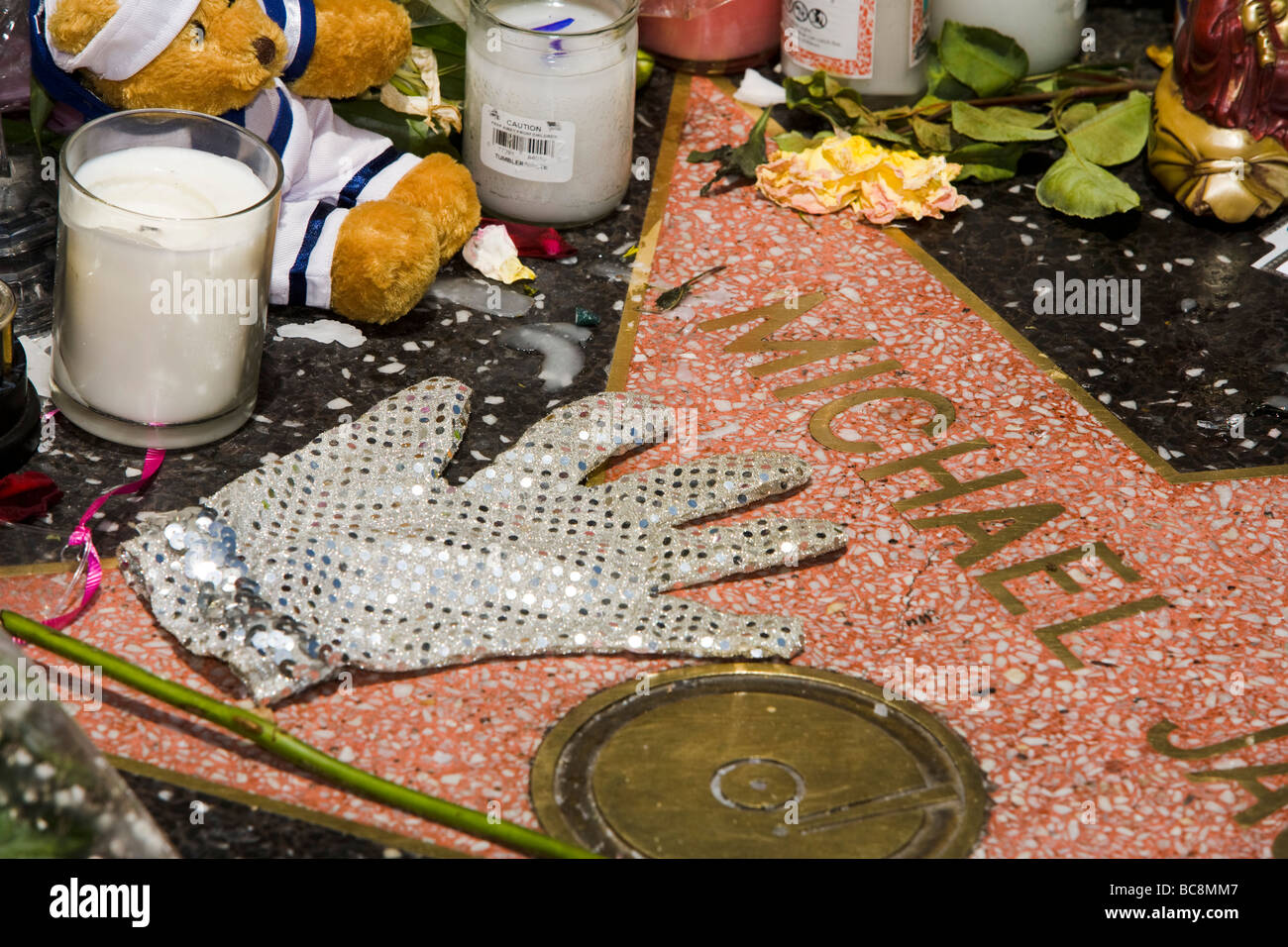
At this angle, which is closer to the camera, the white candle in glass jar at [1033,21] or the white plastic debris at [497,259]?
the white plastic debris at [497,259]

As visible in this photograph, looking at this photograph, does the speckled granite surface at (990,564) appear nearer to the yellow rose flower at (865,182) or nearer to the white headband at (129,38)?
the yellow rose flower at (865,182)

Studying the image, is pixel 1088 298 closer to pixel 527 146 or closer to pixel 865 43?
pixel 865 43

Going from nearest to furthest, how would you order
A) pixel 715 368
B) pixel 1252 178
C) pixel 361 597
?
pixel 361 597 < pixel 715 368 < pixel 1252 178

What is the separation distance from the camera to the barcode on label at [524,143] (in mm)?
1085

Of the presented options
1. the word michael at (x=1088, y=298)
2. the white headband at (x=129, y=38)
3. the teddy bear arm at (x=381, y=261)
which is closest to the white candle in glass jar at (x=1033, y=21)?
the word michael at (x=1088, y=298)

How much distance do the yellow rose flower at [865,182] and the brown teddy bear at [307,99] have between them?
244mm

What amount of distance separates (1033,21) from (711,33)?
25 centimetres

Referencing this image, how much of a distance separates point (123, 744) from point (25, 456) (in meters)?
0.22

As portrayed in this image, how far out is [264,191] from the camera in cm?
88

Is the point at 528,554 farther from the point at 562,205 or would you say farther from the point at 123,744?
the point at 562,205

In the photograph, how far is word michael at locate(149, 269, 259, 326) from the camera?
84cm
